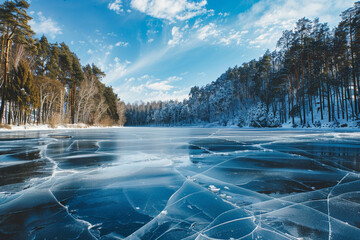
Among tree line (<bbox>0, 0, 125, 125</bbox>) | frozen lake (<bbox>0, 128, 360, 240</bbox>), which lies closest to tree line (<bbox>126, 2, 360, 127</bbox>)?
frozen lake (<bbox>0, 128, 360, 240</bbox>)

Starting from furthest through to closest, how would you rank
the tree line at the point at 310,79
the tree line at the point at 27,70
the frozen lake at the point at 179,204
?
the tree line at the point at 310,79 → the tree line at the point at 27,70 → the frozen lake at the point at 179,204

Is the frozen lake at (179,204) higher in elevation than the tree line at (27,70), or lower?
lower

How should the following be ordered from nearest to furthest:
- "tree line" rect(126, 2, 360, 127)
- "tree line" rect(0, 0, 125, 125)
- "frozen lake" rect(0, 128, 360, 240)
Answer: "frozen lake" rect(0, 128, 360, 240)
"tree line" rect(0, 0, 125, 125)
"tree line" rect(126, 2, 360, 127)

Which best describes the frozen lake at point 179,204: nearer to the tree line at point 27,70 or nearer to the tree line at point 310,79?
the tree line at point 27,70

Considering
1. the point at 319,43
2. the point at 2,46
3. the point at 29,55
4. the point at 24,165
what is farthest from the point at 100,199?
the point at 29,55

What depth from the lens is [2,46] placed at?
16.5 m

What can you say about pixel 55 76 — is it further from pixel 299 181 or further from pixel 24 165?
pixel 299 181

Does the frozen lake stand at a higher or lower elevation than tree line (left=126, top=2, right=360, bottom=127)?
lower

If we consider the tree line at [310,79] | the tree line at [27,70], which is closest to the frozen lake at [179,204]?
the tree line at [27,70]

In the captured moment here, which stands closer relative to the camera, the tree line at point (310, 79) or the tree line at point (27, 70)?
the tree line at point (27, 70)

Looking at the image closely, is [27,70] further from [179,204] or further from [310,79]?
[310,79]

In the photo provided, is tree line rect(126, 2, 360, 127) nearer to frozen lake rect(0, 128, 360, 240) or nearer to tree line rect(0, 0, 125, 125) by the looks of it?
frozen lake rect(0, 128, 360, 240)

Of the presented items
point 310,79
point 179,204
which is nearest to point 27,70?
point 179,204

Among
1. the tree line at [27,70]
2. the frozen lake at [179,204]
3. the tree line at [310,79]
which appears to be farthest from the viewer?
the tree line at [310,79]
